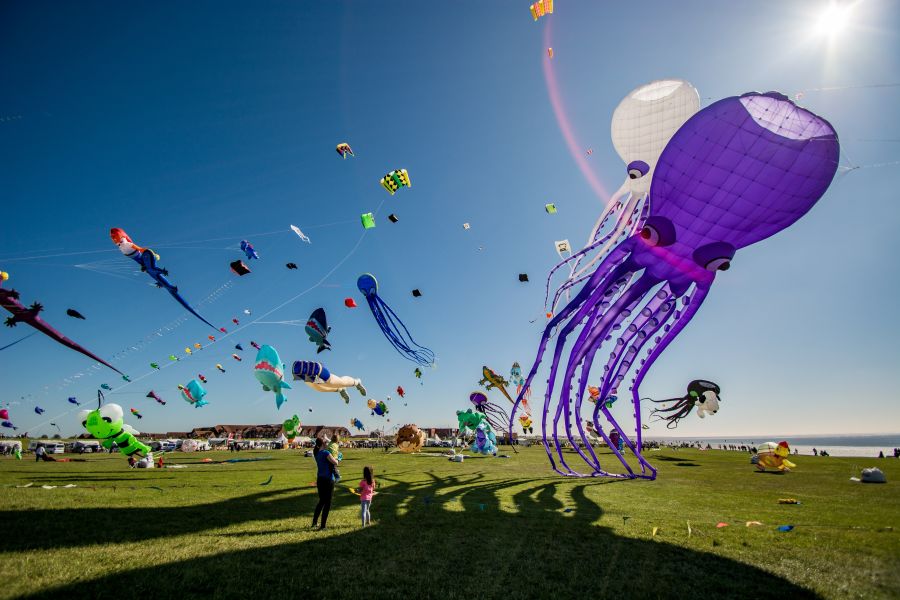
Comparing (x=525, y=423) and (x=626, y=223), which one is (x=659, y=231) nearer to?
(x=626, y=223)

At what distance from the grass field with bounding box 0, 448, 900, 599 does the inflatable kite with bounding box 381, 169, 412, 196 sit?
12.7m

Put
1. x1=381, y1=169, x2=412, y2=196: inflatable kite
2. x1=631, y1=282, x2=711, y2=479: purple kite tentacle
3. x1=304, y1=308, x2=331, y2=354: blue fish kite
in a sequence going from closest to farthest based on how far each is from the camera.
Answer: x1=631, y1=282, x2=711, y2=479: purple kite tentacle < x1=381, y1=169, x2=412, y2=196: inflatable kite < x1=304, y1=308, x2=331, y2=354: blue fish kite

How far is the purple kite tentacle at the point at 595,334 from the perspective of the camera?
1219cm

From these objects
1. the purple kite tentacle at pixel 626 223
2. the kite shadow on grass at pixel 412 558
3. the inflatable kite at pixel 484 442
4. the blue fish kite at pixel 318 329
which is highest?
the purple kite tentacle at pixel 626 223

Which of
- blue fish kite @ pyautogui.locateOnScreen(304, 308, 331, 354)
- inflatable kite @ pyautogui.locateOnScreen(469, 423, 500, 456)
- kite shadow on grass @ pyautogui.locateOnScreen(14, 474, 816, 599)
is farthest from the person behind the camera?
inflatable kite @ pyautogui.locateOnScreen(469, 423, 500, 456)

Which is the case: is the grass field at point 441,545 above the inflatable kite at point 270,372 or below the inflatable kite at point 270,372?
below

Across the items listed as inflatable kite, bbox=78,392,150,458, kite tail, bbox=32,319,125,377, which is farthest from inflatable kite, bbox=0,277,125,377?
inflatable kite, bbox=78,392,150,458

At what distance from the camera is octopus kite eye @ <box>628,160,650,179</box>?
12.8 m

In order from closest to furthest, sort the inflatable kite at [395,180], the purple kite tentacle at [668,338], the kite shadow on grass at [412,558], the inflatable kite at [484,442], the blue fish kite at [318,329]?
the kite shadow on grass at [412,558] → the purple kite tentacle at [668,338] → the inflatable kite at [395,180] → the blue fish kite at [318,329] → the inflatable kite at [484,442]

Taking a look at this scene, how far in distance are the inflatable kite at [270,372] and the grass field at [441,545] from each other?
29.2 ft

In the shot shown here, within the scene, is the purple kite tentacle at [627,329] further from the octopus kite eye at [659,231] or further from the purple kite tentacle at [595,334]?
the octopus kite eye at [659,231]

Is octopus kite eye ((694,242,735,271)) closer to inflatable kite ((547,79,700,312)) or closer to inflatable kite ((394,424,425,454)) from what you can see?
inflatable kite ((547,79,700,312))

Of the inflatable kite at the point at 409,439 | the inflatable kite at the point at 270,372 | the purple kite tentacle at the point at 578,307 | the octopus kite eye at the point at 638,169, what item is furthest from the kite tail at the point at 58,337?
the inflatable kite at the point at 409,439

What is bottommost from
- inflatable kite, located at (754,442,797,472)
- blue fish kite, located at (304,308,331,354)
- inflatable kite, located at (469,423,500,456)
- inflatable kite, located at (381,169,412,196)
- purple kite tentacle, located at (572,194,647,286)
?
inflatable kite, located at (469,423,500,456)
